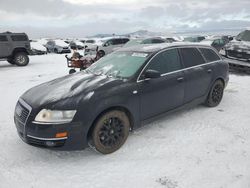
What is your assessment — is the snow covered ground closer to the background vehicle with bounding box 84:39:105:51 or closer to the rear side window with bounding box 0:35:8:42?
the rear side window with bounding box 0:35:8:42

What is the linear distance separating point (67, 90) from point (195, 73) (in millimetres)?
2705

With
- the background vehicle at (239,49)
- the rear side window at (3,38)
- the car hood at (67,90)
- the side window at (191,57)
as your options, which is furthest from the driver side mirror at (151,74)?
the rear side window at (3,38)

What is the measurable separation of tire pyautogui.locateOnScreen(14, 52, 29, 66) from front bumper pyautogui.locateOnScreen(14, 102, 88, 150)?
1189 centimetres

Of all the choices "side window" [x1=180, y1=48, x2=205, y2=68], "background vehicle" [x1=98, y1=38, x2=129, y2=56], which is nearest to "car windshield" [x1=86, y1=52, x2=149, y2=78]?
"side window" [x1=180, y1=48, x2=205, y2=68]

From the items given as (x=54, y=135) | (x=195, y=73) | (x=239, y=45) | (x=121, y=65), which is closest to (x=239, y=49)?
(x=239, y=45)

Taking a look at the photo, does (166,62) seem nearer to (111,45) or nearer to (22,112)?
Answer: (22,112)

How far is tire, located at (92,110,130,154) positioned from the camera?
12.4 ft

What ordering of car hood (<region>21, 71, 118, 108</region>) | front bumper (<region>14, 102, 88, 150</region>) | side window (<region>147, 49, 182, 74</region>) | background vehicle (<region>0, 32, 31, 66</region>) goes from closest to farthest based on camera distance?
front bumper (<region>14, 102, 88, 150</region>) → car hood (<region>21, 71, 118, 108</region>) → side window (<region>147, 49, 182, 74</region>) → background vehicle (<region>0, 32, 31, 66</region>)

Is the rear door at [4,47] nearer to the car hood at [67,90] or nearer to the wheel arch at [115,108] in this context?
the car hood at [67,90]

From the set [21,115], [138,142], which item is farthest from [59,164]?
[138,142]

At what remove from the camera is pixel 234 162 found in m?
3.70

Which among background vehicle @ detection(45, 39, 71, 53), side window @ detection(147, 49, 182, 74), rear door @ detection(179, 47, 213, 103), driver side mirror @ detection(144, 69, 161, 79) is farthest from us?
background vehicle @ detection(45, 39, 71, 53)

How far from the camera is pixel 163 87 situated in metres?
4.60

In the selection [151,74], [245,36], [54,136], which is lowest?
[54,136]
